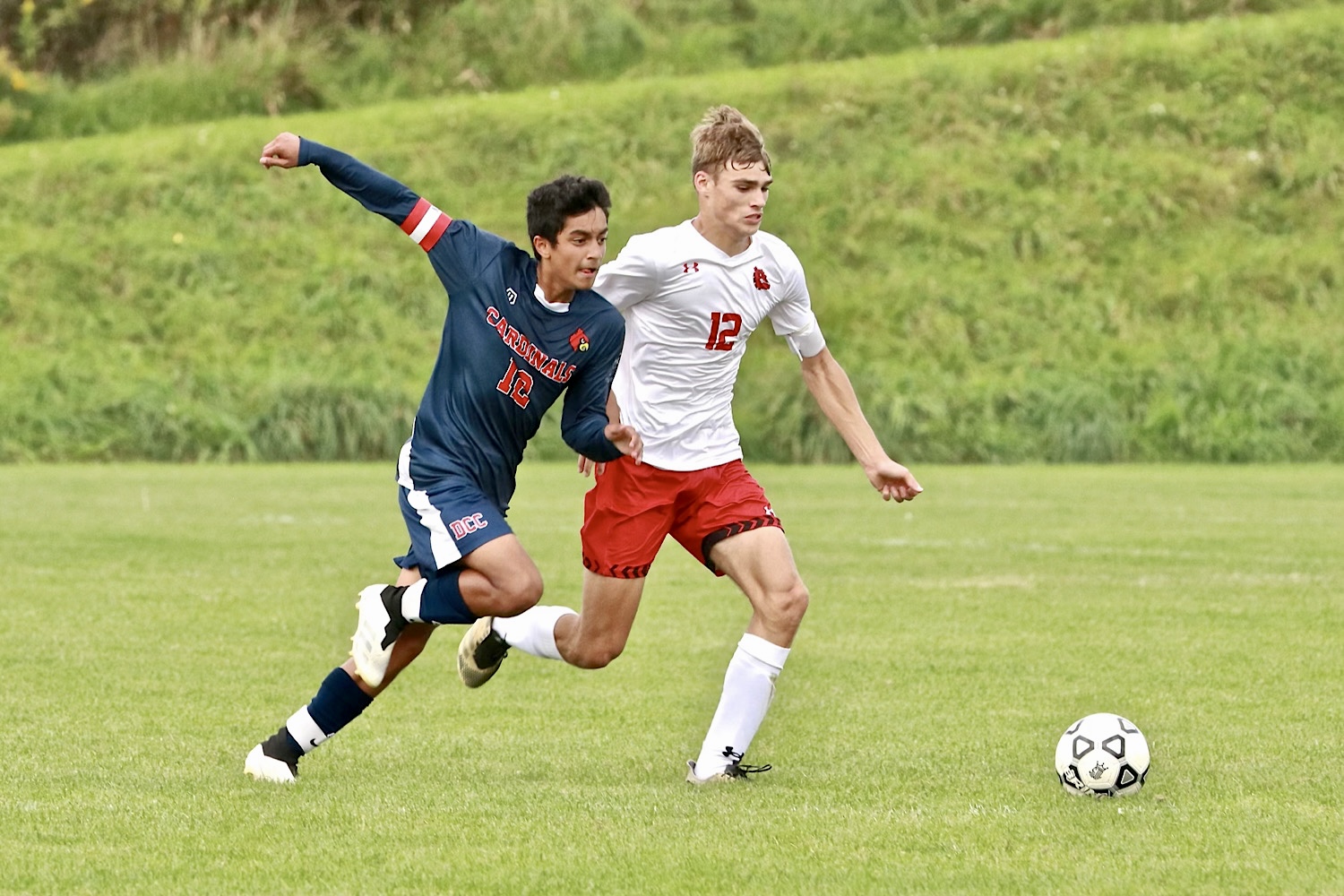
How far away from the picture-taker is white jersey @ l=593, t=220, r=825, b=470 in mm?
6621

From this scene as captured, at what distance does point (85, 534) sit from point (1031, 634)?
777 cm

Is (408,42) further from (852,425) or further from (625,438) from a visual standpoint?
(625,438)

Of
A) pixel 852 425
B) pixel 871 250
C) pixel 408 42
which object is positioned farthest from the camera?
pixel 408 42

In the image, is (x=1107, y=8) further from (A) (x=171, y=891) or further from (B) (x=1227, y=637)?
(A) (x=171, y=891)

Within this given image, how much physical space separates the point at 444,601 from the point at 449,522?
242 mm

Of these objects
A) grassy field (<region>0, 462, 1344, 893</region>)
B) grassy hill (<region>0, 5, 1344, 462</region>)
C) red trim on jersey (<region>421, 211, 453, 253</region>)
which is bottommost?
grassy hill (<region>0, 5, 1344, 462</region>)

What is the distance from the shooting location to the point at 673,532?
6715 mm

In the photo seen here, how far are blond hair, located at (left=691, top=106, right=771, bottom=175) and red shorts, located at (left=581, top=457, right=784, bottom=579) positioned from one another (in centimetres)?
102

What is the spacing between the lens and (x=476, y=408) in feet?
20.4

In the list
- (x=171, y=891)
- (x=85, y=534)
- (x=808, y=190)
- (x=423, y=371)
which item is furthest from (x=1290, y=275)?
(x=171, y=891)

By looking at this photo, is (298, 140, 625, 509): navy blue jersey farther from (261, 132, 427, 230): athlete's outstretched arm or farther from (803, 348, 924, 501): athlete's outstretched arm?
(803, 348, 924, 501): athlete's outstretched arm

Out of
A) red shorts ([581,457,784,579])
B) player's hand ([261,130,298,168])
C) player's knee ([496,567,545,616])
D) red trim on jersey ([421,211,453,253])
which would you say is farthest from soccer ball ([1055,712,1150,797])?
player's hand ([261,130,298,168])

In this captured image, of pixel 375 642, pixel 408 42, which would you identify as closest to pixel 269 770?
pixel 375 642

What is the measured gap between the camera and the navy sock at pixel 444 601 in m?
6.06
